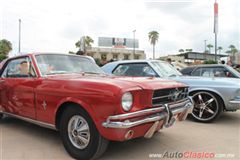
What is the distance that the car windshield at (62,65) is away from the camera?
412 centimetres

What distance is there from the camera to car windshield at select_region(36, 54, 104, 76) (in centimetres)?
412

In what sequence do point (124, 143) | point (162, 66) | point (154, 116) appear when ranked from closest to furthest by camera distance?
point (154, 116)
point (124, 143)
point (162, 66)

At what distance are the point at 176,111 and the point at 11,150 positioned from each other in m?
2.67

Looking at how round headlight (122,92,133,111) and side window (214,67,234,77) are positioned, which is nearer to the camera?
round headlight (122,92,133,111)

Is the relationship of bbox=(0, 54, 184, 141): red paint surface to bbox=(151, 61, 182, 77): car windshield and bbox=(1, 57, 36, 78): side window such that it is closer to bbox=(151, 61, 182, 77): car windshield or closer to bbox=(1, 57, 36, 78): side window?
bbox=(1, 57, 36, 78): side window

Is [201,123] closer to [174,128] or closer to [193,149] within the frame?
[174,128]

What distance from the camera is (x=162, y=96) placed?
134 inches

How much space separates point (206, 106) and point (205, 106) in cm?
2

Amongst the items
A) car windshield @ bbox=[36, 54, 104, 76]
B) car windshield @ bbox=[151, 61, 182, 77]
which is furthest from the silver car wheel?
car windshield @ bbox=[36, 54, 104, 76]

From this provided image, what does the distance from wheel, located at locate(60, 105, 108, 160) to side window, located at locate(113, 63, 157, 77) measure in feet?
10.5

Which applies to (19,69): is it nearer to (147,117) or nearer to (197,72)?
(147,117)

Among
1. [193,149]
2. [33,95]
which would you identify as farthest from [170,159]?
[33,95]

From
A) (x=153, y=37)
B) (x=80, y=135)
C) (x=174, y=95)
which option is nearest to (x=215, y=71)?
(x=174, y=95)

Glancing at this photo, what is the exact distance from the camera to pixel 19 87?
171 inches
